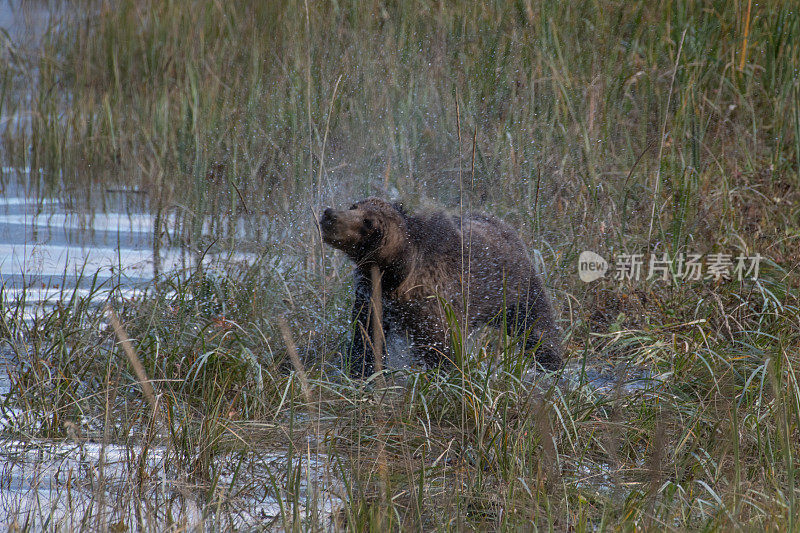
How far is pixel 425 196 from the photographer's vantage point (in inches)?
166

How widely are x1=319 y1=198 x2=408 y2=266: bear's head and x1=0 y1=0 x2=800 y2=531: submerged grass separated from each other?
285mm

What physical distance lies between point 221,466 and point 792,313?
2.55 metres

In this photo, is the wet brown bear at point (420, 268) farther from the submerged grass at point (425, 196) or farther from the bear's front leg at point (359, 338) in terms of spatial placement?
the submerged grass at point (425, 196)

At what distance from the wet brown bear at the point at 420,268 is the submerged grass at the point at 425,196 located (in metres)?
0.18

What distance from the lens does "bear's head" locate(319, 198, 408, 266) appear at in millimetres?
2977

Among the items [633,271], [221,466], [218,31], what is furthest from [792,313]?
[218,31]

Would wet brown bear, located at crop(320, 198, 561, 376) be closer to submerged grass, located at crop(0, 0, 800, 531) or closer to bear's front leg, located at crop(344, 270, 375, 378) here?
bear's front leg, located at crop(344, 270, 375, 378)

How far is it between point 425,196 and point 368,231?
123 cm

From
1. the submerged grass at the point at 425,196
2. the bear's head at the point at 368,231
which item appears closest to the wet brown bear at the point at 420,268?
the bear's head at the point at 368,231

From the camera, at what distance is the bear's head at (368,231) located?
2977 mm

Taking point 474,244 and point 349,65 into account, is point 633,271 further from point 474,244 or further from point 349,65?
point 349,65

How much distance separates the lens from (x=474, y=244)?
3.26m

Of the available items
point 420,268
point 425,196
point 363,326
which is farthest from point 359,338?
point 425,196

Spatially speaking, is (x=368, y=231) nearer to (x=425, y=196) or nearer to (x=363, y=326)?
(x=363, y=326)
